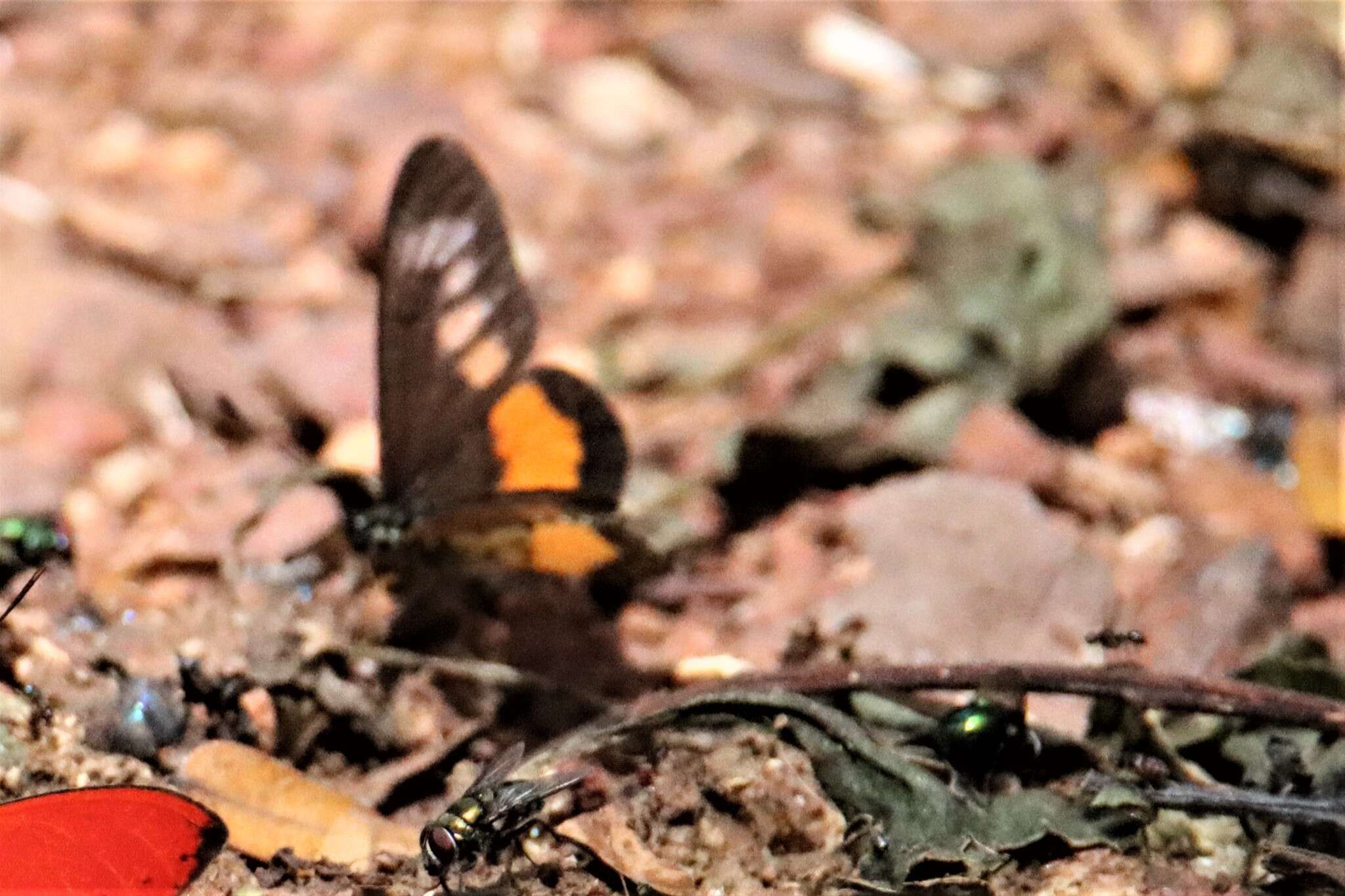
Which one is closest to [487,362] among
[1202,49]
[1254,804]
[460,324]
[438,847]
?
[460,324]

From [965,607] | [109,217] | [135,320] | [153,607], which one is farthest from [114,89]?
[965,607]

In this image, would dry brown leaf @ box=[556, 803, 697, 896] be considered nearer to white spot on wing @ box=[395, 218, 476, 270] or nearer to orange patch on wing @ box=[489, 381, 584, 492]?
orange patch on wing @ box=[489, 381, 584, 492]

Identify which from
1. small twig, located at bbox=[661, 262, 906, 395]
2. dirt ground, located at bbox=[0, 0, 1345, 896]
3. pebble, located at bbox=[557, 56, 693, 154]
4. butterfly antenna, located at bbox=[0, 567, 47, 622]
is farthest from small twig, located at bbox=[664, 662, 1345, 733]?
pebble, located at bbox=[557, 56, 693, 154]

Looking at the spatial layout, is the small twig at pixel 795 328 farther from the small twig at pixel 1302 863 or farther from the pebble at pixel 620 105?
the small twig at pixel 1302 863

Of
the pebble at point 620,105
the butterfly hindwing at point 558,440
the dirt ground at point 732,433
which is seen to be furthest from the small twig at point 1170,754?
the pebble at point 620,105

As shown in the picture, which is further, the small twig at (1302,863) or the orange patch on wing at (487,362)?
the orange patch on wing at (487,362)

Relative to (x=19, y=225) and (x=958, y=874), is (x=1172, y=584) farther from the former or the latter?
(x=19, y=225)

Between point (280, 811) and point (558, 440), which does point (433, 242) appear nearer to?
point (558, 440)
